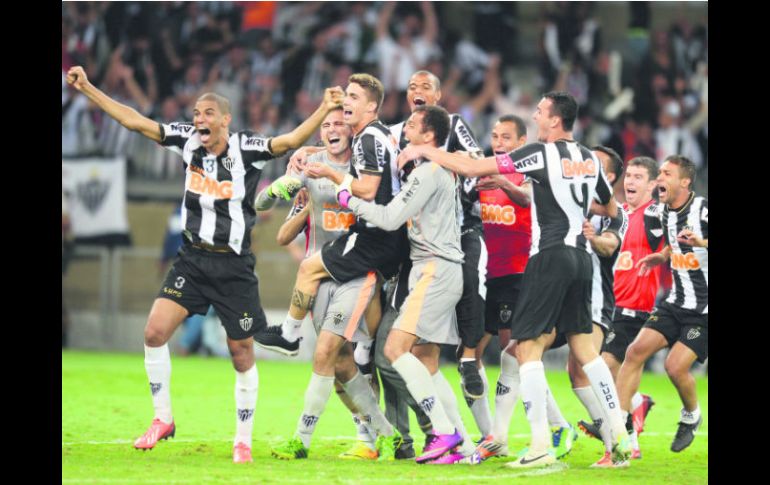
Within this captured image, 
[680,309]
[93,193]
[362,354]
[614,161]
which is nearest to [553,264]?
[362,354]

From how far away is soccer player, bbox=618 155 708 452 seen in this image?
10203 mm

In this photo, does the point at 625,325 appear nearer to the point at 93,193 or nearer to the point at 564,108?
the point at 564,108

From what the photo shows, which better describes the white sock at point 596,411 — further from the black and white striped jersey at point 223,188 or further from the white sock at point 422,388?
the black and white striped jersey at point 223,188

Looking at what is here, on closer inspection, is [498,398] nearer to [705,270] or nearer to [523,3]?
[705,270]

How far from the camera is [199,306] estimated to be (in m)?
8.90

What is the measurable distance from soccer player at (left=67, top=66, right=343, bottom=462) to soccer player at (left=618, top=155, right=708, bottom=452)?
3.27m

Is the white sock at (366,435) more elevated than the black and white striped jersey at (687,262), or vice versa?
the black and white striped jersey at (687,262)

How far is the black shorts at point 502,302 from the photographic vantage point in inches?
376

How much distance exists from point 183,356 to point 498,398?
1139 cm

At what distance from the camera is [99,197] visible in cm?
2064

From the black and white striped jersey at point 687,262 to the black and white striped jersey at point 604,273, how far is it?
26.4 inches

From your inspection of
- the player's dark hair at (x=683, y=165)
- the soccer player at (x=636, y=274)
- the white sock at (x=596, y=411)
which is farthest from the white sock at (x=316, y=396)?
the player's dark hair at (x=683, y=165)

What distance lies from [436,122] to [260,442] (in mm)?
3246
